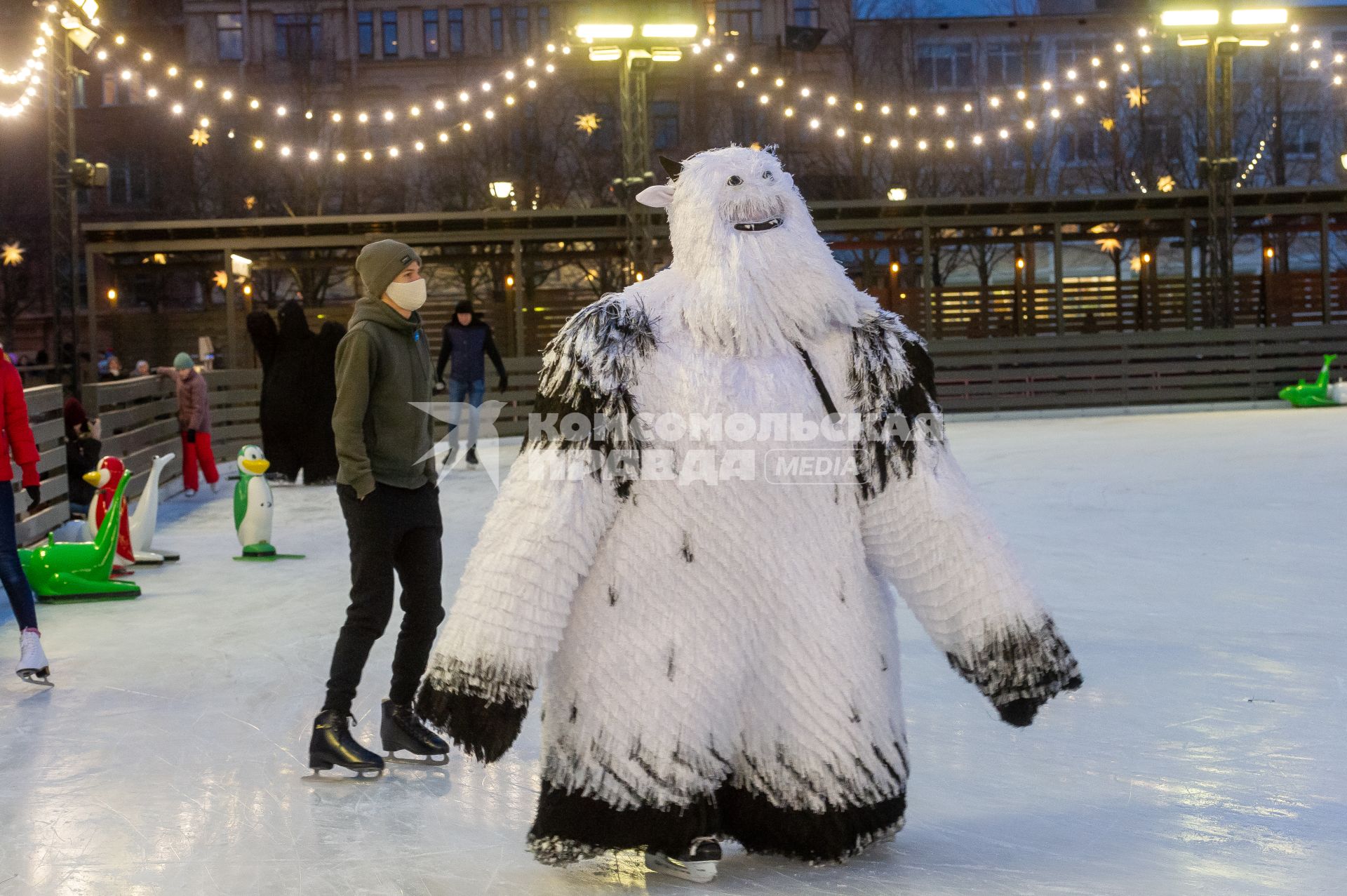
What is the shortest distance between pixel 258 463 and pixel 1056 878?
619 centimetres

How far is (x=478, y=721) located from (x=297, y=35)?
119 ft

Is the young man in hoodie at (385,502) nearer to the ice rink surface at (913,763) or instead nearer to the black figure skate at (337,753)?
the black figure skate at (337,753)

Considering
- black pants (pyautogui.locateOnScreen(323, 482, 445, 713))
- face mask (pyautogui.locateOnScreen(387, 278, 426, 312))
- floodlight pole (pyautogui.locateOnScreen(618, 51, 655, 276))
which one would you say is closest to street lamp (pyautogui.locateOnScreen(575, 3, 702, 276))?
floodlight pole (pyautogui.locateOnScreen(618, 51, 655, 276))

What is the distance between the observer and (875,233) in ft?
76.6

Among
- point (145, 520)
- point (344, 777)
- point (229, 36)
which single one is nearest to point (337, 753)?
point (344, 777)

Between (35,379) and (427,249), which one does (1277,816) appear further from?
(35,379)

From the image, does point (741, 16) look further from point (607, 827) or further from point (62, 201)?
point (607, 827)

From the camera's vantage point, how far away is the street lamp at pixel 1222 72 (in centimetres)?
1794

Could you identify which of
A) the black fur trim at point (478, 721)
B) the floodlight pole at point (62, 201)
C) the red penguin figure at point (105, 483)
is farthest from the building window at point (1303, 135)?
the black fur trim at point (478, 721)

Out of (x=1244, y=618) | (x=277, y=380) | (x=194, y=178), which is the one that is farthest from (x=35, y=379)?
(x=1244, y=618)

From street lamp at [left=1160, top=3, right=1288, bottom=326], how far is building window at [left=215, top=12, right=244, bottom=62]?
993 inches

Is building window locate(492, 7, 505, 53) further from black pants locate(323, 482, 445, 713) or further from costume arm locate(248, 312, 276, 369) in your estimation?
black pants locate(323, 482, 445, 713)

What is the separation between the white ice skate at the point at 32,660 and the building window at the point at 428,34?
33.9m

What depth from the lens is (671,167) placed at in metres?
3.24
